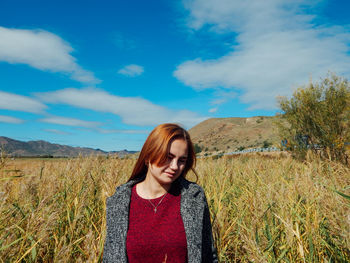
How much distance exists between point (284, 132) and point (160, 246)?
38.2ft

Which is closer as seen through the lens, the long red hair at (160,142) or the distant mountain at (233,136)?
the long red hair at (160,142)

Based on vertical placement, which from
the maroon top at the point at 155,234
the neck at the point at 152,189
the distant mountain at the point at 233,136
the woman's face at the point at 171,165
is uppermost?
the distant mountain at the point at 233,136

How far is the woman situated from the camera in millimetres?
1849

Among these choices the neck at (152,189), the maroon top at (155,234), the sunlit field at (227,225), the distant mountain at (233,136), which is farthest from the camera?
the distant mountain at (233,136)

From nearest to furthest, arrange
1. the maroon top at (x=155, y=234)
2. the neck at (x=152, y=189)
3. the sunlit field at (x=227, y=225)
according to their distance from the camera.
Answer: the sunlit field at (x=227, y=225) → the maroon top at (x=155, y=234) → the neck at (x=152, y=189)

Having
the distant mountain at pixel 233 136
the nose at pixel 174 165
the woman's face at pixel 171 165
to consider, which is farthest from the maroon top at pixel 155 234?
the distant mountain at pixel 233 136

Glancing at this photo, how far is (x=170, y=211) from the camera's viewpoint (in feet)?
6.55

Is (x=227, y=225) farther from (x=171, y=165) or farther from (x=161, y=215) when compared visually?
(x=171, y=165)

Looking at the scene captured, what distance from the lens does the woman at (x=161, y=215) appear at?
1.85 meters

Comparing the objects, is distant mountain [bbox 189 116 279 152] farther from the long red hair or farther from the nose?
the nose

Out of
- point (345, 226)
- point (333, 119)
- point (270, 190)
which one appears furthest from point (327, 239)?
point (333, 119)

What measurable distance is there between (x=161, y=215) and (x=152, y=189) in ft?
0.72

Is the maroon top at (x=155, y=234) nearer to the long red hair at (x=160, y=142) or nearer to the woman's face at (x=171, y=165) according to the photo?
the woman's face at (x=171, y=165)

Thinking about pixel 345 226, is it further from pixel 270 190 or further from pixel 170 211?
pixel 170 211
